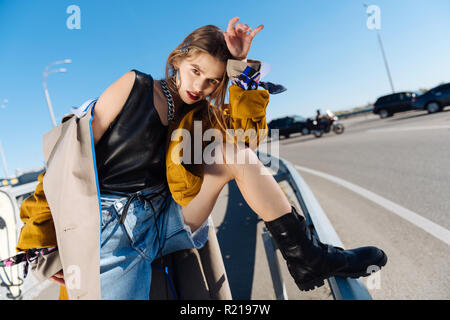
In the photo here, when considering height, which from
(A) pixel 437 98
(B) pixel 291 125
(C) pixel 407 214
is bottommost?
(C) pixel 407 214

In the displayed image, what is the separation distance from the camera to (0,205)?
1.77 meters

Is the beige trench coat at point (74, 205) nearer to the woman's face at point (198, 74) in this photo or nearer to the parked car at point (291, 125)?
the woman's face at point (198, 74)

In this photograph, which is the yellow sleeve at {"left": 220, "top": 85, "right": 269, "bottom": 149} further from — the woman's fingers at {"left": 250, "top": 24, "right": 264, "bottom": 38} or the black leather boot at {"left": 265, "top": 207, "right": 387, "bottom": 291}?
the black leather boot at {"left": 265, "top": 207, "right": 387, "bottom": 291}

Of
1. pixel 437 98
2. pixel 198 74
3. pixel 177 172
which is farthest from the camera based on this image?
pixel 437 98

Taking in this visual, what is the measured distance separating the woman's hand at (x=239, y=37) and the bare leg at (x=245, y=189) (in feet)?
1.69

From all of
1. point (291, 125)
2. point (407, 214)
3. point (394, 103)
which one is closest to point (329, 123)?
Result: point (291, 125)

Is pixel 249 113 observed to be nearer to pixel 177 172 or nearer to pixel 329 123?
pixel 177 172

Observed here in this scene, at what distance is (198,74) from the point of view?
1.41 m

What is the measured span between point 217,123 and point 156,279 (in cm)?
92

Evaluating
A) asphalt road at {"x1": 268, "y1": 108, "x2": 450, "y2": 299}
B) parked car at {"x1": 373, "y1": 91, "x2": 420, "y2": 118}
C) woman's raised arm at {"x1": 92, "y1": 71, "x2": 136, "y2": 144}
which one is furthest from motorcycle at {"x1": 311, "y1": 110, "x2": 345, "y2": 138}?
woman's raised arm at {"x1": 92, "y1": 71, "x2": 136, "y2": 144}

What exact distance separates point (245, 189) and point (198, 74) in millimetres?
698

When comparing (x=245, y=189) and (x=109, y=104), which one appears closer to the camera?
(x=109, y=104)

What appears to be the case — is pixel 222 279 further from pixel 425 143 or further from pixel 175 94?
pixel 425 143

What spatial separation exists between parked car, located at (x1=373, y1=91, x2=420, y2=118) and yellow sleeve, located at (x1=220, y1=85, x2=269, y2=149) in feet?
64.0
